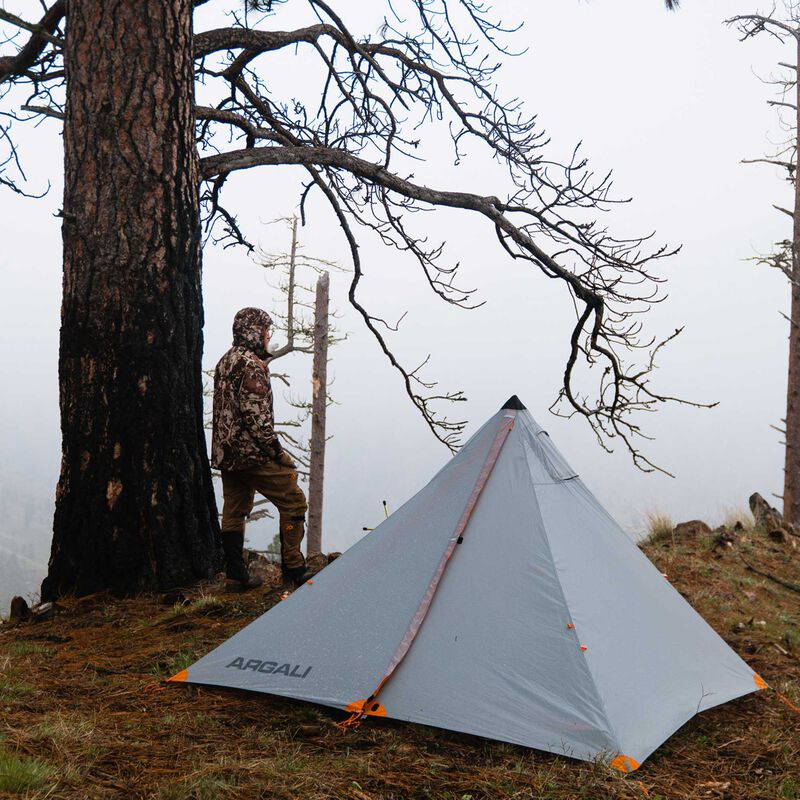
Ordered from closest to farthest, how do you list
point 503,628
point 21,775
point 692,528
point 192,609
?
point 21,775, point 503,628, point 192,609, point 692,528

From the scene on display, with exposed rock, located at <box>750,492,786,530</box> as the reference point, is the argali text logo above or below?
below

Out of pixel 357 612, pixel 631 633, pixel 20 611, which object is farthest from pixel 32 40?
pixel 631 633

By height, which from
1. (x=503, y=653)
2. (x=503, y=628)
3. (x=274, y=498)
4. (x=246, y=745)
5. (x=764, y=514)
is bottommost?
(x=246, y=745)

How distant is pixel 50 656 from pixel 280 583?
191 cm

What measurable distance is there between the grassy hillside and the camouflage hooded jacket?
3.85ft

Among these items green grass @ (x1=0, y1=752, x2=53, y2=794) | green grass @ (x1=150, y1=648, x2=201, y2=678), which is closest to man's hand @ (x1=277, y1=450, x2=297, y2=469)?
green grass @ (x1=150, y1=648, x2=201, y2=678)

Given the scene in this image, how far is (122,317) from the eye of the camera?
608cm

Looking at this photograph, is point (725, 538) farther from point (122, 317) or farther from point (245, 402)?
point (122, 317)

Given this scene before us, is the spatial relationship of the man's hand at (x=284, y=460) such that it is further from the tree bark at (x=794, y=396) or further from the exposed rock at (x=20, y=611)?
the tree bark at (x=794, y=396)

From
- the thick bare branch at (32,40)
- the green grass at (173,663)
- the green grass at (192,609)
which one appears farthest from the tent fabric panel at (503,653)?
the thick bare branch at (32,40)

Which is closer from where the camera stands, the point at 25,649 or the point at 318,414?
the point at 25,649

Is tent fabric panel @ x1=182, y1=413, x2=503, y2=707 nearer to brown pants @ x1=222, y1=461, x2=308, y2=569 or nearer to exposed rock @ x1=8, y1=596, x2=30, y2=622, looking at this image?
brown pants @ x1=222, y1=461, x2=308, y2=569

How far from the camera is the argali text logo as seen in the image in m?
4.23

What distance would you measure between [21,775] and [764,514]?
33.2ft
